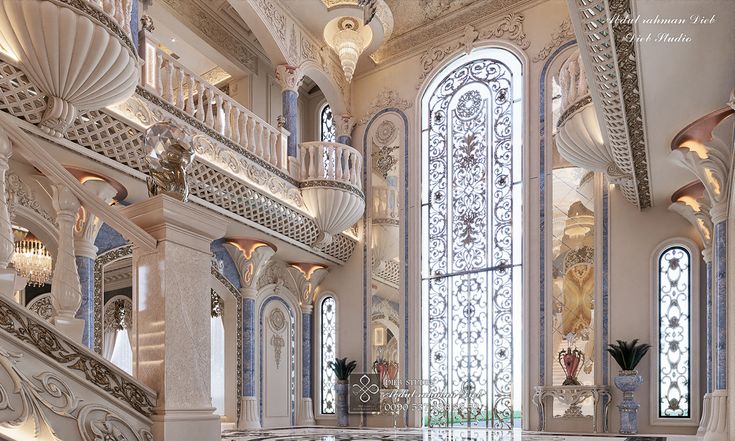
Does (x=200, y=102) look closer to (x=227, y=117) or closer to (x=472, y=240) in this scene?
(x=227, y=117)

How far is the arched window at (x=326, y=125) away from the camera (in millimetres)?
12000

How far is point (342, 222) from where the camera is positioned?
984 centimetres

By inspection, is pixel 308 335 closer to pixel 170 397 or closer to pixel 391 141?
pixel 391 141

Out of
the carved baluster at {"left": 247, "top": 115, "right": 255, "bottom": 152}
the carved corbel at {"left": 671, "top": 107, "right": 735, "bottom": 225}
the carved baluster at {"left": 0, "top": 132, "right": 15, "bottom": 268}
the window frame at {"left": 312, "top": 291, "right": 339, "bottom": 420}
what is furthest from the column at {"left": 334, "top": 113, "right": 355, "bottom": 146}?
the carved baluster at {"left": 0, "top": 132, "right": 15, "bottom": 268}

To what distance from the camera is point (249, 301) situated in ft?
32.4

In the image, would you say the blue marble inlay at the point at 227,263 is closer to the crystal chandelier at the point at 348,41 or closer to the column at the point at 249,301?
the column at the point at 249,301

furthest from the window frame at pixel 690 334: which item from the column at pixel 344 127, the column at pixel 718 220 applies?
the column at pixel 344 127

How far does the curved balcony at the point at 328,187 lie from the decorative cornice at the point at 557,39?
3.15m

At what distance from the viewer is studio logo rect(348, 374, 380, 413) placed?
1014 centimetres

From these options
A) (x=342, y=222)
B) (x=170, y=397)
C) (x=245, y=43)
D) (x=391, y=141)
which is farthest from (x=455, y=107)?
(x=170, y=397)

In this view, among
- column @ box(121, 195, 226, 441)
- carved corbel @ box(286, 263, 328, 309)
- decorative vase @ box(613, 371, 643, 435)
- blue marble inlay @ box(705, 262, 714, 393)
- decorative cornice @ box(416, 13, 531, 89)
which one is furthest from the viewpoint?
carved corbel @ box(286, 263, 328, 309)

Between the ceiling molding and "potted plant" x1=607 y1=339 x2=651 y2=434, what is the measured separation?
90.8 inches

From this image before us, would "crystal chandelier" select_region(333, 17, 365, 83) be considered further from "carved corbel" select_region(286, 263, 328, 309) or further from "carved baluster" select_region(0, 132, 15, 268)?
"carved baluster" select_region(0, 132, 15, 268)

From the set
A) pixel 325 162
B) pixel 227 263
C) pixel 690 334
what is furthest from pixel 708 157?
pixel 227 263
